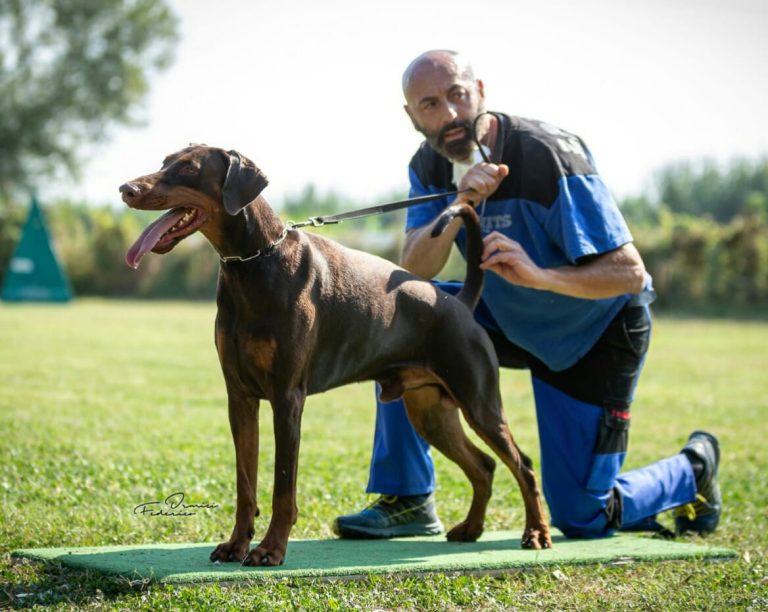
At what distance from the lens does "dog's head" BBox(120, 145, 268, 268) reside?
377 cm

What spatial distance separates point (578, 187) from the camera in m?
5.07

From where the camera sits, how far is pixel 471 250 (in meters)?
4.91

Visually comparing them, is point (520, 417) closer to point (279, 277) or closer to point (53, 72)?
point (279, 277)

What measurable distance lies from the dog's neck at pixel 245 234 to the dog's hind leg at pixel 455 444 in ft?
4.22

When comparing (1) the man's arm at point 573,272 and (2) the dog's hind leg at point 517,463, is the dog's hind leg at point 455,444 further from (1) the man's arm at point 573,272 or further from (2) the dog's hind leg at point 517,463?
(1) the man's arm at point 573,272

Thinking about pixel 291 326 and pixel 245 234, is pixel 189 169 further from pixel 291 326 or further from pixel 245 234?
pixel 291 326

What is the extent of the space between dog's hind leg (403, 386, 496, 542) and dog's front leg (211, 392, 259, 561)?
1.00 m

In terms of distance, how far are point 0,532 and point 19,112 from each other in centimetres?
4137

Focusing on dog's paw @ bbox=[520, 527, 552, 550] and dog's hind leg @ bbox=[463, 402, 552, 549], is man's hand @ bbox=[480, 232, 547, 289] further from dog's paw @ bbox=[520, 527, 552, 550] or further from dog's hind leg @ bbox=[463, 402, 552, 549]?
dog's paw @ bbox=[520, 527, 552, 550]

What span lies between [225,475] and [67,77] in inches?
1600

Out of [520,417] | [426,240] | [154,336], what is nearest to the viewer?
[426,240]

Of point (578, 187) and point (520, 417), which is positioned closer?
point (578, 187)

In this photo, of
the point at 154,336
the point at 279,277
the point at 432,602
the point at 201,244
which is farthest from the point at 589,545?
the point at 201,244

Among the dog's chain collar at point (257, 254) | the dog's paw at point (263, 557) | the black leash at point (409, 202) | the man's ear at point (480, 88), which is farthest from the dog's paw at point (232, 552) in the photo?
the man's ear at point (480, 88)
